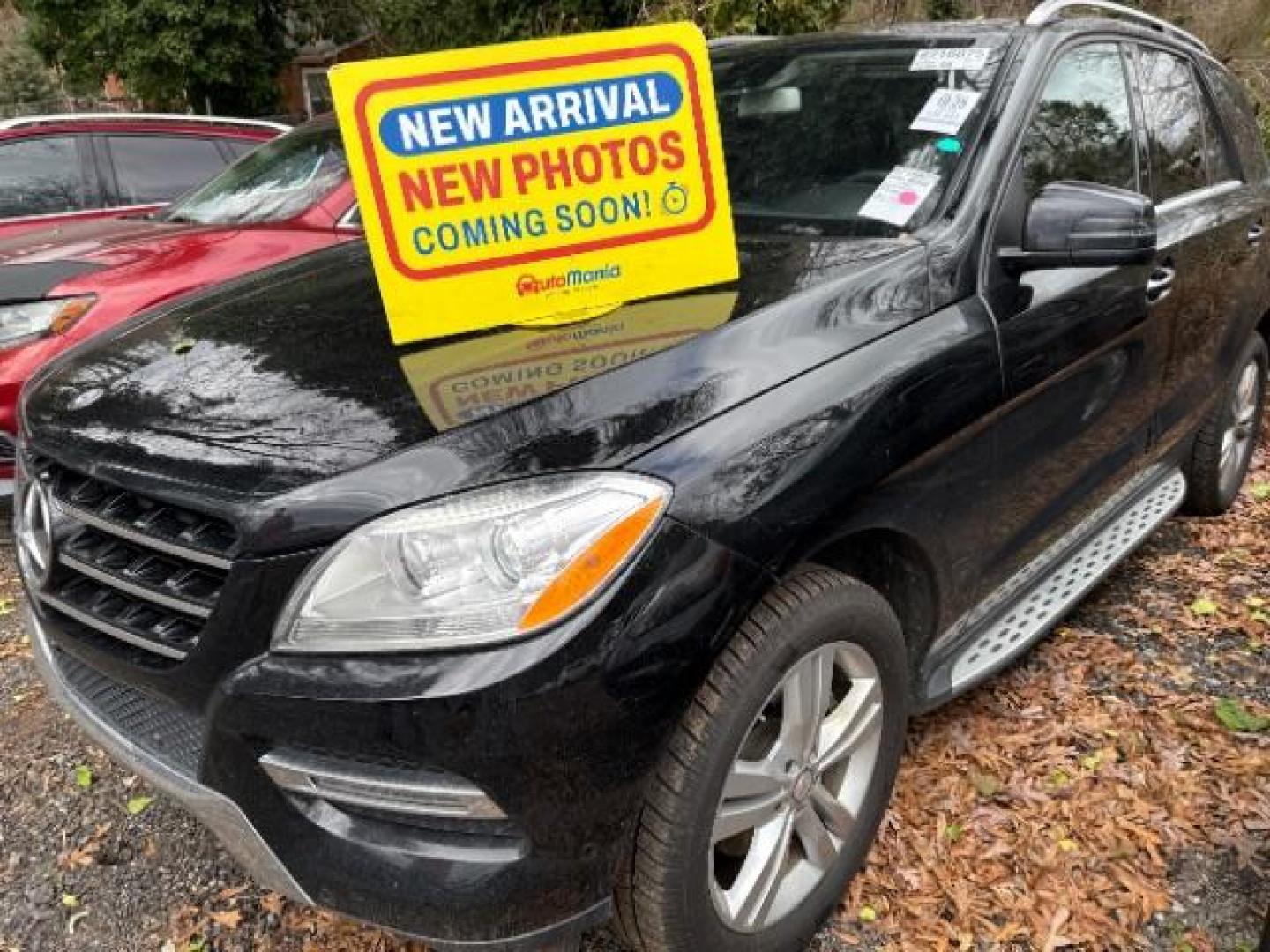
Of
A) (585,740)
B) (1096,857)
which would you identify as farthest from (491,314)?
(1096,857)

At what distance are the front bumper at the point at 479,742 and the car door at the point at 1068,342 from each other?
40.9 inches

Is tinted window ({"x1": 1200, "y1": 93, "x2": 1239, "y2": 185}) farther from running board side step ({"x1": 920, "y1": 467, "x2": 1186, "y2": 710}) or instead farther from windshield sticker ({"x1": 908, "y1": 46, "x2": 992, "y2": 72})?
windshield sticker ({"x1": 908, "y1": 46, "x2": 992, "y2": 72})

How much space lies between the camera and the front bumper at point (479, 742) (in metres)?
1.47

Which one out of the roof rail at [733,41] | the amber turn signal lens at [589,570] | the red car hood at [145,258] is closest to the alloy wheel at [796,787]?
the amber turn signal lens at [589,570]

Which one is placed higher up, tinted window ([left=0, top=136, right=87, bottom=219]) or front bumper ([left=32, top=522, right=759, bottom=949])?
tinted window ([left=0, top=136, right=87, bottom=219])

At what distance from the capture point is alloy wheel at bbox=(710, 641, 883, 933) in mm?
1840

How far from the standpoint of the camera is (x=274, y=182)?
15.6ft

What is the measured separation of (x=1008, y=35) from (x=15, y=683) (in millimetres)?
3411

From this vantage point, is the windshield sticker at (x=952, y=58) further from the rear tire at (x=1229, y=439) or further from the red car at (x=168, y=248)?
the red car at (x=168, y=248)

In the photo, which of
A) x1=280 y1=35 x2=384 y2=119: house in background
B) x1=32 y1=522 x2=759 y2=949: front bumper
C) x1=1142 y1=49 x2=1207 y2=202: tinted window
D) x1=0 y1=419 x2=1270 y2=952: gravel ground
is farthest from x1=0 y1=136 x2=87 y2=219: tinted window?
x1=280 y1=35 x2=384 y2=119: house in background

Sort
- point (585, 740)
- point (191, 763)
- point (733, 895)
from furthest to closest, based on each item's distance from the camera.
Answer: point (733, 895) → point (191, 763) → point (585, 740)

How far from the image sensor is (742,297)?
2.03 meters

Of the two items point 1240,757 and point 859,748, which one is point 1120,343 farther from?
point 859,748

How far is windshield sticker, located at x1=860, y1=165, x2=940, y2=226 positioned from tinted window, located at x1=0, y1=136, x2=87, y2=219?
5.63 m
